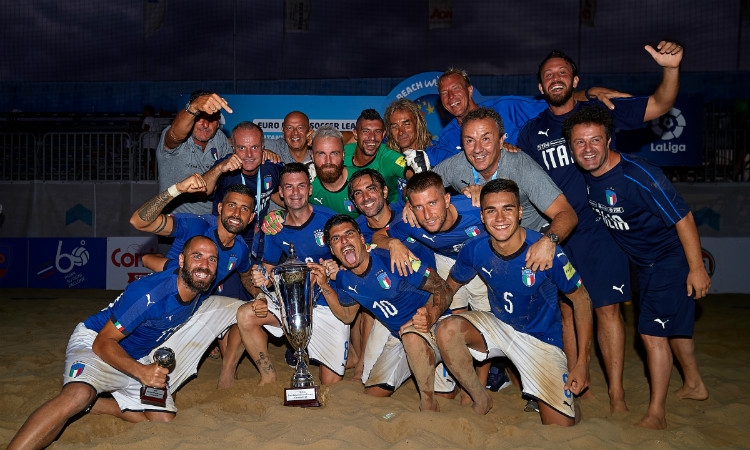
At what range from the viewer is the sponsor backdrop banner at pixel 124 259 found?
10.6m

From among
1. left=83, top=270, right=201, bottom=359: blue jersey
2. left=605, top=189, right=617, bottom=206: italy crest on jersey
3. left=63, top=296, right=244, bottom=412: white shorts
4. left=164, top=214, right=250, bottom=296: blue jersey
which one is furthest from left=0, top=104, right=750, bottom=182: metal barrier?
left=605, top=189, right=617, bottom=206: italy crest on jersey

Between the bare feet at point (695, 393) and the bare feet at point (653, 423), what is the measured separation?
839mm

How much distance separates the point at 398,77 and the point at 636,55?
663cm

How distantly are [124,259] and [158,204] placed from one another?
265 inches

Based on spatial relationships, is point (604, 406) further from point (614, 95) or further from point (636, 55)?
point (636, 55)

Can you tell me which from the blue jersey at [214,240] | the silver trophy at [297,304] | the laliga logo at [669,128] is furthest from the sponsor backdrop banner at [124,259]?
the laliga logo at [669,128]

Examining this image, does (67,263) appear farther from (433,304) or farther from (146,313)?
(433,304)

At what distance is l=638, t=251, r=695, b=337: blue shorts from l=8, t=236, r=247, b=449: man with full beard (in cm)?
299

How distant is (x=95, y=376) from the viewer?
3.81 metres

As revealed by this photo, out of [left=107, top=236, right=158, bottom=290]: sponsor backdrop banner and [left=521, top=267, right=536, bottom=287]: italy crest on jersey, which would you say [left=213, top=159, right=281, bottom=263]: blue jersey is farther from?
[left=107, top=236, right=158, bottom=290]: sponsor backdrop banner

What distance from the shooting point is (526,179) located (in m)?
4.30

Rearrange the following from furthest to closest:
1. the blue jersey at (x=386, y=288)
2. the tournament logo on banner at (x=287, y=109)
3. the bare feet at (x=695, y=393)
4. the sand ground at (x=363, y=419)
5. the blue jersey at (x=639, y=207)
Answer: the tournament logo on banner at (x=287, y=109) < the bare feet at (x=695, y=393) < the blue jersey at (x=386, y=288) < the blue jersey at (x=639, y=207) < the sand ground at (x=363, y=419)

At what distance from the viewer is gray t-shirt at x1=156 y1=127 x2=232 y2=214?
5.38 meters

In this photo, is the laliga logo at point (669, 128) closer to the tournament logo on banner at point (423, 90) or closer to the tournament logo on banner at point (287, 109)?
the tournament logo on banner at point (423, 90)
